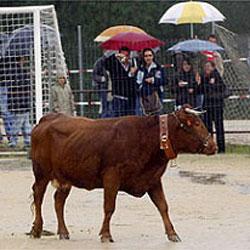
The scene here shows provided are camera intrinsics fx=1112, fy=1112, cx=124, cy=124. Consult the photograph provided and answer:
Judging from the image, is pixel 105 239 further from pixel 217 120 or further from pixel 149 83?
pixel 217 120

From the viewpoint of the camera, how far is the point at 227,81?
72.4ft

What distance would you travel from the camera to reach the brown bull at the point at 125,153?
34.3 feet

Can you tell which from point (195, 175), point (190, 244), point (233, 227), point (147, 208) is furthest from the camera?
point (195, 175)

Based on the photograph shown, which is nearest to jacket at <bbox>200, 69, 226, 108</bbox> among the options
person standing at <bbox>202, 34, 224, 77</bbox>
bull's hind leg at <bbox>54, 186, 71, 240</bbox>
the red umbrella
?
person standing at <bbox>202, 34, 224, 77</bbox>

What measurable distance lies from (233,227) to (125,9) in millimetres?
22444

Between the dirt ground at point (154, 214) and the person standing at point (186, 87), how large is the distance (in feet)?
7.06

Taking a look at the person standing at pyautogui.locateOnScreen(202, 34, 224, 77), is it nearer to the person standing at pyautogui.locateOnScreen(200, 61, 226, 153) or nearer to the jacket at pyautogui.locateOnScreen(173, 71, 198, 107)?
the person standing at pyautogui.locateOnScreen(200, 61, 226, 153)

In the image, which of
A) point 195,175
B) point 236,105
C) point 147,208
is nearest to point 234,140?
point 236,105

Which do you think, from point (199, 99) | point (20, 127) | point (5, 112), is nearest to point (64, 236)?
point (199, 99)

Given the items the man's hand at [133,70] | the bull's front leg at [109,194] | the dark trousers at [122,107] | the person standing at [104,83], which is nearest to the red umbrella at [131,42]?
the person standing at [104,83]

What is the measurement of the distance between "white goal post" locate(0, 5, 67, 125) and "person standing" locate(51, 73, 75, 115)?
5.7 inches

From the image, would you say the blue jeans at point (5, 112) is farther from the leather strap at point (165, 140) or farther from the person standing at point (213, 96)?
the leather strap at point (165, 140)

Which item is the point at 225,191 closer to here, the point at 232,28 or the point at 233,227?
the point at 233,227

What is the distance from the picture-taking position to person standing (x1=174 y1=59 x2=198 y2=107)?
19234mm
